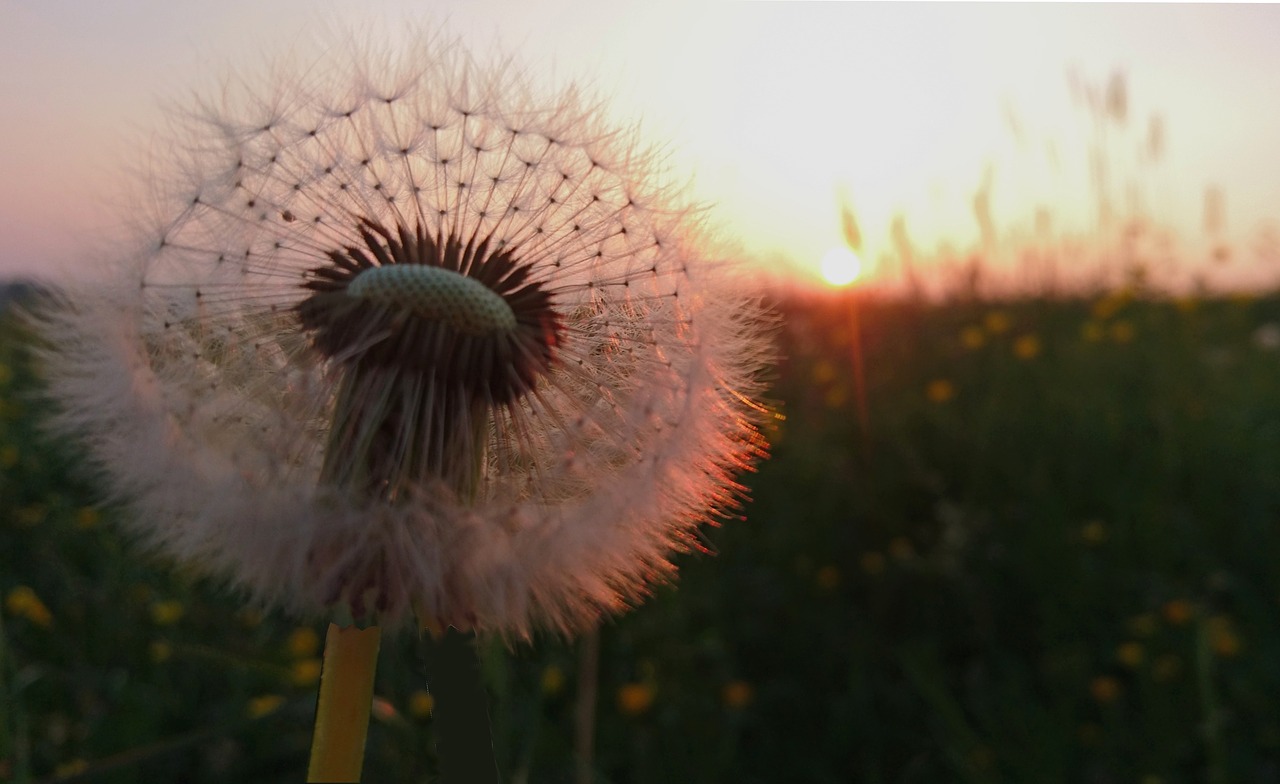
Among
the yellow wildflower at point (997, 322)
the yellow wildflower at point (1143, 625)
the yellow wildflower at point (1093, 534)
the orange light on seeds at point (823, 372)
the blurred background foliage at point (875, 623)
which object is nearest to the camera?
the blurred background foliage at point (875, 623)

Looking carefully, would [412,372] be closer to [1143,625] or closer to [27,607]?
[27,607]

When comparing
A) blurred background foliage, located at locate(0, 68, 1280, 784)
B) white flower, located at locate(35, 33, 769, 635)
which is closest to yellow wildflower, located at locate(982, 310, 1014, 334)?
blurred background foliage, located at locate(0, 68, 1280, 784)

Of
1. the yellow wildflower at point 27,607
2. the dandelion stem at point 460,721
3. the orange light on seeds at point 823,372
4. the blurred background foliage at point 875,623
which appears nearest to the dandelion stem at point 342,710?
the dandelion stem at point 460,721

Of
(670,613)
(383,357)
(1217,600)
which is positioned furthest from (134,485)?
(1217,600)

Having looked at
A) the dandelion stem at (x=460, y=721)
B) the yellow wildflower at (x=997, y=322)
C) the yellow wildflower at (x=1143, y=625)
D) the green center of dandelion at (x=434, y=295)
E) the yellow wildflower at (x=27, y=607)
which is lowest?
the yellow wildflower at (x=1143, y=625)

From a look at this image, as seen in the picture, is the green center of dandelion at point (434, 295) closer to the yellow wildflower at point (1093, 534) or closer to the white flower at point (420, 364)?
the white flower at point (420, 364)

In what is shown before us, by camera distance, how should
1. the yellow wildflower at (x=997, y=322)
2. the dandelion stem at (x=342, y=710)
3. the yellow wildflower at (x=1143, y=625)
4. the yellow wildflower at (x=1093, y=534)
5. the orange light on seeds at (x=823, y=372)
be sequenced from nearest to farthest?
the dandelion stem at (x=342, y=710) → the yellow wildflower at (x=1143, y=625) → the yellow wildflower at (x=1093, y=534) → the orange light on seeds at (x=823, y=372) → the yellow wildflower at (x=997, y=322)
